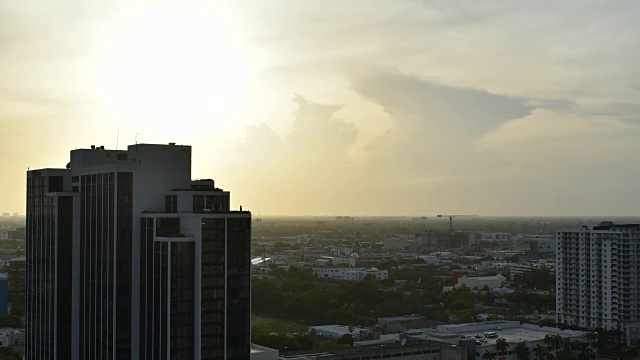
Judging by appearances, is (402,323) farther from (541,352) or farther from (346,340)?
(541,352)

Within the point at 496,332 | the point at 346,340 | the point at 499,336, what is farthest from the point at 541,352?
the point at 346,340

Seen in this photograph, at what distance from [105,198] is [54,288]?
7.54 meters

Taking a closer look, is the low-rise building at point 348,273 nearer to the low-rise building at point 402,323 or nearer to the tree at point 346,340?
the low-rise building at point 402,323

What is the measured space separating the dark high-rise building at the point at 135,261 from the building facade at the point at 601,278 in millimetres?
65896

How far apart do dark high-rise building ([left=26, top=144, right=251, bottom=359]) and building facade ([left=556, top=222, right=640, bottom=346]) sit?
216 ft

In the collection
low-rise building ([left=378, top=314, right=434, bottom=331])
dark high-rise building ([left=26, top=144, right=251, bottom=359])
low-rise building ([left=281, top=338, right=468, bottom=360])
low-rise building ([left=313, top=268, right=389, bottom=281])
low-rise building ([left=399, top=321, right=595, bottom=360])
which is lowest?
low-rise building ([left=378, top=314, right=434, bottom=331])

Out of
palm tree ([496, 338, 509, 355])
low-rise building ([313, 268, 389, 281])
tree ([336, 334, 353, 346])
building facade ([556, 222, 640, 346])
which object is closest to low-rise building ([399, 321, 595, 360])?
palm tree ([496, 338, 509, 355])

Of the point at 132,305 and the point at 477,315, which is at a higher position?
the point at 132,305

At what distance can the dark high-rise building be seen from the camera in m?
36.4

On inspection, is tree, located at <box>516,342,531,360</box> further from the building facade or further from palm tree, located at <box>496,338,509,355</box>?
the building facade

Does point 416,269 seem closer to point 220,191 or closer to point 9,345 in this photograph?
point 9,345

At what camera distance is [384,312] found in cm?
11238

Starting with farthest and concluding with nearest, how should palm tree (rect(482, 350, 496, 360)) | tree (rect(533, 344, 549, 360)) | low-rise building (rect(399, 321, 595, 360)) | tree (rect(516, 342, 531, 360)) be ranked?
Answer: tree (rect(533, 344, 549, 360)) < tree (rect(516, 342, 531, 360)) < low-rise building (rect(399, 321, 595, 360)) < palm tree (rect(482, 350, 496, 360))

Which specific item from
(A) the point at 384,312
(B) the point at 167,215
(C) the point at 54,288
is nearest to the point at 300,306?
(A) the point at 384,312
